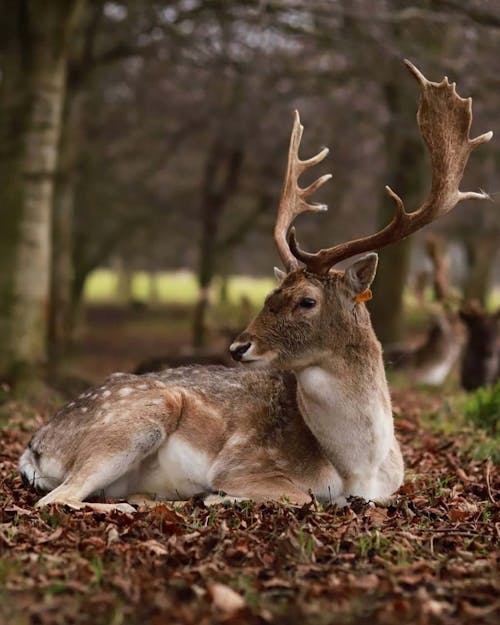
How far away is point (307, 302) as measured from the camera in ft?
19.7

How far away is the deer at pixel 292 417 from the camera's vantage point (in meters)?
5.93

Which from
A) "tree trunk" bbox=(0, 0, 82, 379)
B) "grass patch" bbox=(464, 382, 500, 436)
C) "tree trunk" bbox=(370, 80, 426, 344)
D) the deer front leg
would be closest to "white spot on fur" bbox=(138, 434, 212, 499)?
the deer front leg

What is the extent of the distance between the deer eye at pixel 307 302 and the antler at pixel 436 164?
7.9 inches

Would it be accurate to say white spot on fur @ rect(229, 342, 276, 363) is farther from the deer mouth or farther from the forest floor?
the forest floor

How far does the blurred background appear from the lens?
1148cm

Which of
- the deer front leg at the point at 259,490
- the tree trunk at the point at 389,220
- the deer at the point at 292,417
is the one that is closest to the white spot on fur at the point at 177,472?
the deer at the point at 292,417

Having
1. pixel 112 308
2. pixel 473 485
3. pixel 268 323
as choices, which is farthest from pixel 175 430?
pixel 112 308

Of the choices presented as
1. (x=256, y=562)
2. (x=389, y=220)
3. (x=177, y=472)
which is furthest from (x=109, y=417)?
(x=389, y=220)

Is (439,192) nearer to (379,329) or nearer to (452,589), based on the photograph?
(452,589)

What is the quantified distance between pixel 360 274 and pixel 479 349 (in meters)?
7.43

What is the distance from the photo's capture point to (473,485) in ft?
21.8

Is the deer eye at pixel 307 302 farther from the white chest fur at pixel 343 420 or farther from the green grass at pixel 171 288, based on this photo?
the green grass at pixel 171 288

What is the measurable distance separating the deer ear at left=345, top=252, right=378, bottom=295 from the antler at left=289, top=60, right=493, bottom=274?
0.25 ft

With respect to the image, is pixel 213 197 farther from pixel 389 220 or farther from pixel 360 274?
pixel 360 274
